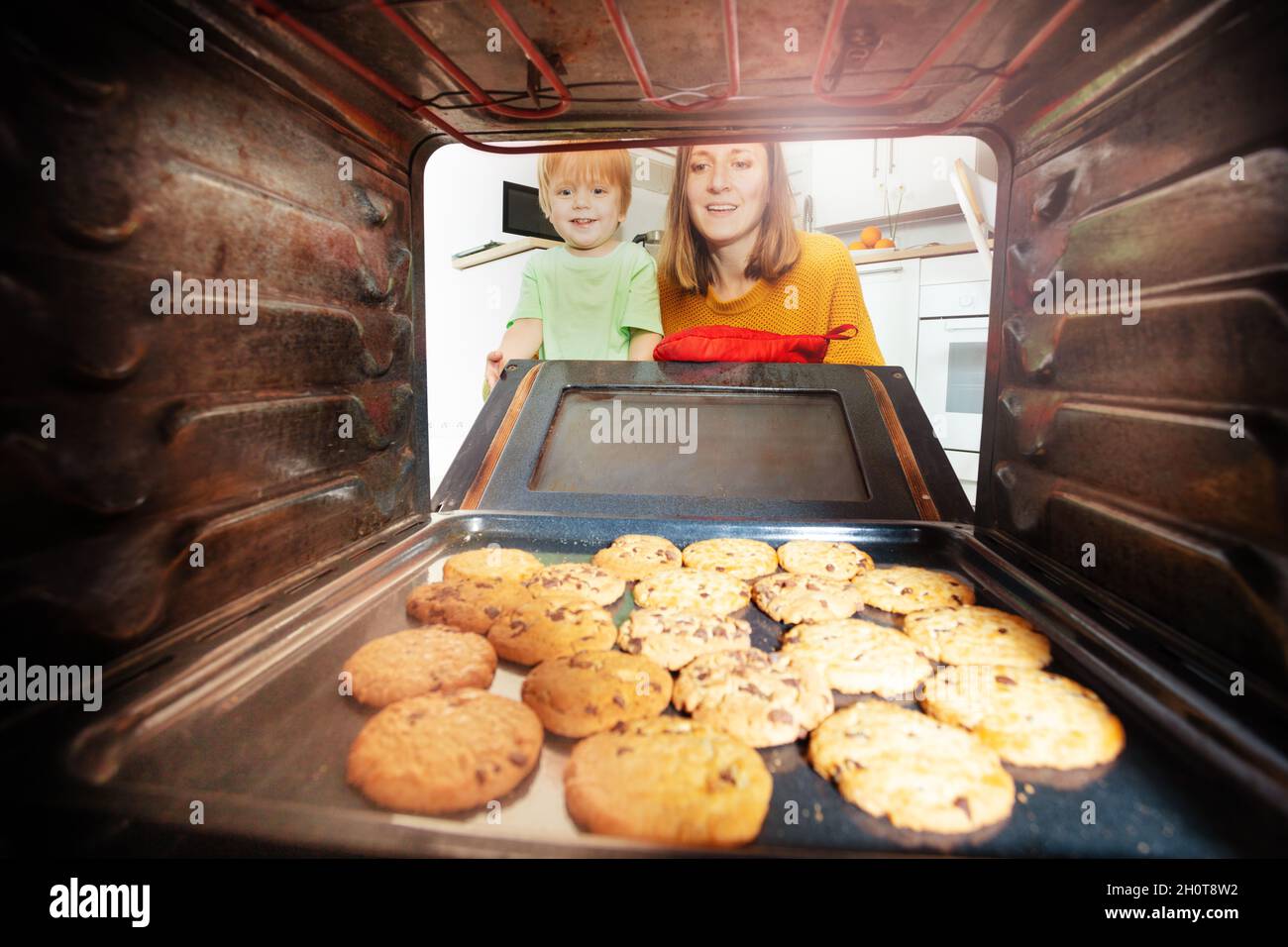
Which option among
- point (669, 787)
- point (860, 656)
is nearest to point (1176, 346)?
point (860, 656)

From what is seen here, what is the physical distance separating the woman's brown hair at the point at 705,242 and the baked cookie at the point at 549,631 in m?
2.46

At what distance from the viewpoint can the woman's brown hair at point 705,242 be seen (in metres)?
3.06

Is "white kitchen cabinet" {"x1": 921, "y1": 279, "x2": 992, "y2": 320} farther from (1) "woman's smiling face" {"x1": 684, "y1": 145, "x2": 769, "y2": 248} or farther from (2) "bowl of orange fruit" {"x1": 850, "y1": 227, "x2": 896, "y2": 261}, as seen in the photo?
(1) "woman's smiling face" {"x1": 684, "y1": 145, "x2": 769, "y2": 248}

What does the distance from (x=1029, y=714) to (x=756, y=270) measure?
281 cm

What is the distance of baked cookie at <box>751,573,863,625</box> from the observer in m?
1.20

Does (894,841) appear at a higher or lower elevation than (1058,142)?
lower

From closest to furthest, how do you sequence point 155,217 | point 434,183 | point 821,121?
point 155,217 < point 821,121 < point 434,183

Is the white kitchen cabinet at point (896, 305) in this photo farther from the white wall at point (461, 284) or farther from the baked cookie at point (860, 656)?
the baked cookie at point (860, 656)

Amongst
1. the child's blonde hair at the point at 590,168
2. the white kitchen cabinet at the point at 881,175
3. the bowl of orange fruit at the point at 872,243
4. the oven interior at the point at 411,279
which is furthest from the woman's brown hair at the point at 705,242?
the white kitchen cabinet at the point at 881,175

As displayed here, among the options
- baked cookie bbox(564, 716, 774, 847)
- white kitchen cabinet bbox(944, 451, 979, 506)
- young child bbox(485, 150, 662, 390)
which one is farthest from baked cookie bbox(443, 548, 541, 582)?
white kitchen cabinet bbox(944, 451, 979, 506)
